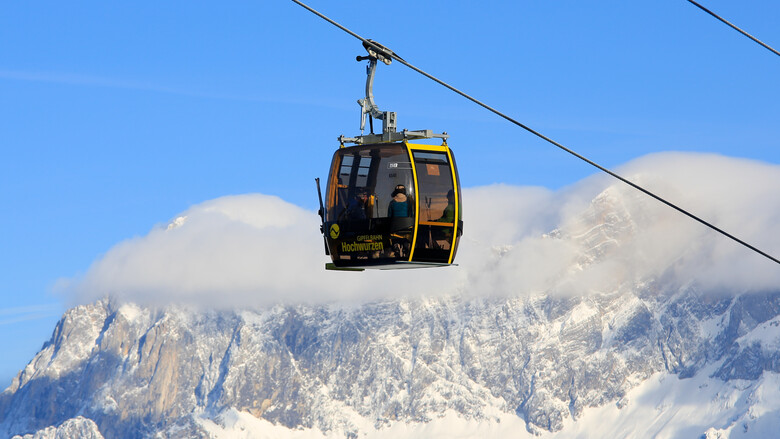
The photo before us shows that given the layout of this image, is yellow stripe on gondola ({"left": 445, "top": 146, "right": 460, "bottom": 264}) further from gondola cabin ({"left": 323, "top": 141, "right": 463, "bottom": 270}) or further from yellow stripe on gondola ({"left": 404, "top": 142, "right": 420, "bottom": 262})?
yellow stripe on gondola ({"left": 404, "top": 142, "right": 420, "bottom": 262})

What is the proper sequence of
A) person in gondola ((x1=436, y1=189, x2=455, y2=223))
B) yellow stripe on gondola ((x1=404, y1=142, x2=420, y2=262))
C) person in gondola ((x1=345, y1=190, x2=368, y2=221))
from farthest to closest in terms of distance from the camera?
person in gondola ((x1=345, y1=190, x2=368, y2=221)) < person in gondola ((x1=436, y1=189, x2=455, y2=223)) < yellow stripe on gondola ((x1=404, y1=142, x2=420, y2=262))

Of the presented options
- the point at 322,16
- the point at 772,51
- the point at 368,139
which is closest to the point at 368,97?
the point at 368,139

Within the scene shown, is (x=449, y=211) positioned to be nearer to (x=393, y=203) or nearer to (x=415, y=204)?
(x=415, y=204)

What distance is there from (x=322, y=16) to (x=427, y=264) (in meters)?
9.63

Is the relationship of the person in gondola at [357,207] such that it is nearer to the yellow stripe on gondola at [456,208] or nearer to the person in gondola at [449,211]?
the person in gondola at [449,211]

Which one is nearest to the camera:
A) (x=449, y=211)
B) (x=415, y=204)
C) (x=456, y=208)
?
(x=415, y=204)

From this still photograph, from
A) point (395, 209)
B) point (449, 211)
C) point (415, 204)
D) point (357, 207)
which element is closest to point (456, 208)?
point (449, 211)

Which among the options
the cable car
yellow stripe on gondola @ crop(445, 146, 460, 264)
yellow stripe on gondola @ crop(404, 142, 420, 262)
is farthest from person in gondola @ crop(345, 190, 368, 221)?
yellow stripe on gondola @ crop(445, 146, 460, 264)

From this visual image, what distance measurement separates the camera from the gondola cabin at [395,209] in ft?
100.0

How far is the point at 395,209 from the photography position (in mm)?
30625

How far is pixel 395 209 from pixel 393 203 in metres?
0.17

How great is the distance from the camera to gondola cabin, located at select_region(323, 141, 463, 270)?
30469 millimetres

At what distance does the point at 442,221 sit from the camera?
30891mm

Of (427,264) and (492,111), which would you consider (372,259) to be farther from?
(492,111)
